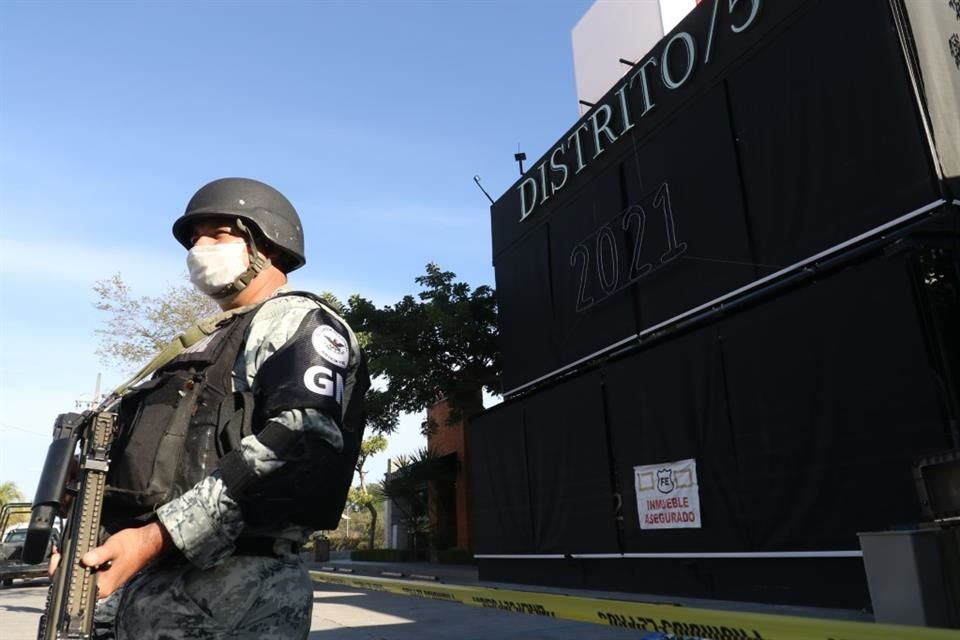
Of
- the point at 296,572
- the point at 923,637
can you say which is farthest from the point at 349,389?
the point at 923,637

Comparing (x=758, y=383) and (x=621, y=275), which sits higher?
(x=621, y=275)

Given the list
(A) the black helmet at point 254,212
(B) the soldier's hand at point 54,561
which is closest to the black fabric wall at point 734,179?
(A) the black helmet at point 254,212

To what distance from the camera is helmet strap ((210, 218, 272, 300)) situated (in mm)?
2184

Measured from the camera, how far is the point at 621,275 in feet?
32.2

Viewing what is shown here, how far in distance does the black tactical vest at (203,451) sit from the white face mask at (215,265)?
0.27 metres

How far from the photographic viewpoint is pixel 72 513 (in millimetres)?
1847

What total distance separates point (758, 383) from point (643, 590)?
10.7 feet

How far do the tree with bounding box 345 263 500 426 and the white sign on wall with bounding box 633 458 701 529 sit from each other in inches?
386

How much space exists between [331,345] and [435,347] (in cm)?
1700

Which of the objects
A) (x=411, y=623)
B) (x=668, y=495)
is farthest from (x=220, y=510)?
(x=668, y=495)

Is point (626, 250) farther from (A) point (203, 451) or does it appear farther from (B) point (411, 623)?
(A) point (203, 451)

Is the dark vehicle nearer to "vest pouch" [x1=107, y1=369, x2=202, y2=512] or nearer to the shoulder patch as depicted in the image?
"vest pouch" [x1=107, y1=369, x2=202, y2=512]

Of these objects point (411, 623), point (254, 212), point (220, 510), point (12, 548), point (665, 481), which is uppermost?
point (254, 212)

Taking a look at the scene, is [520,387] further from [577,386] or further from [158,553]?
[158,553]
